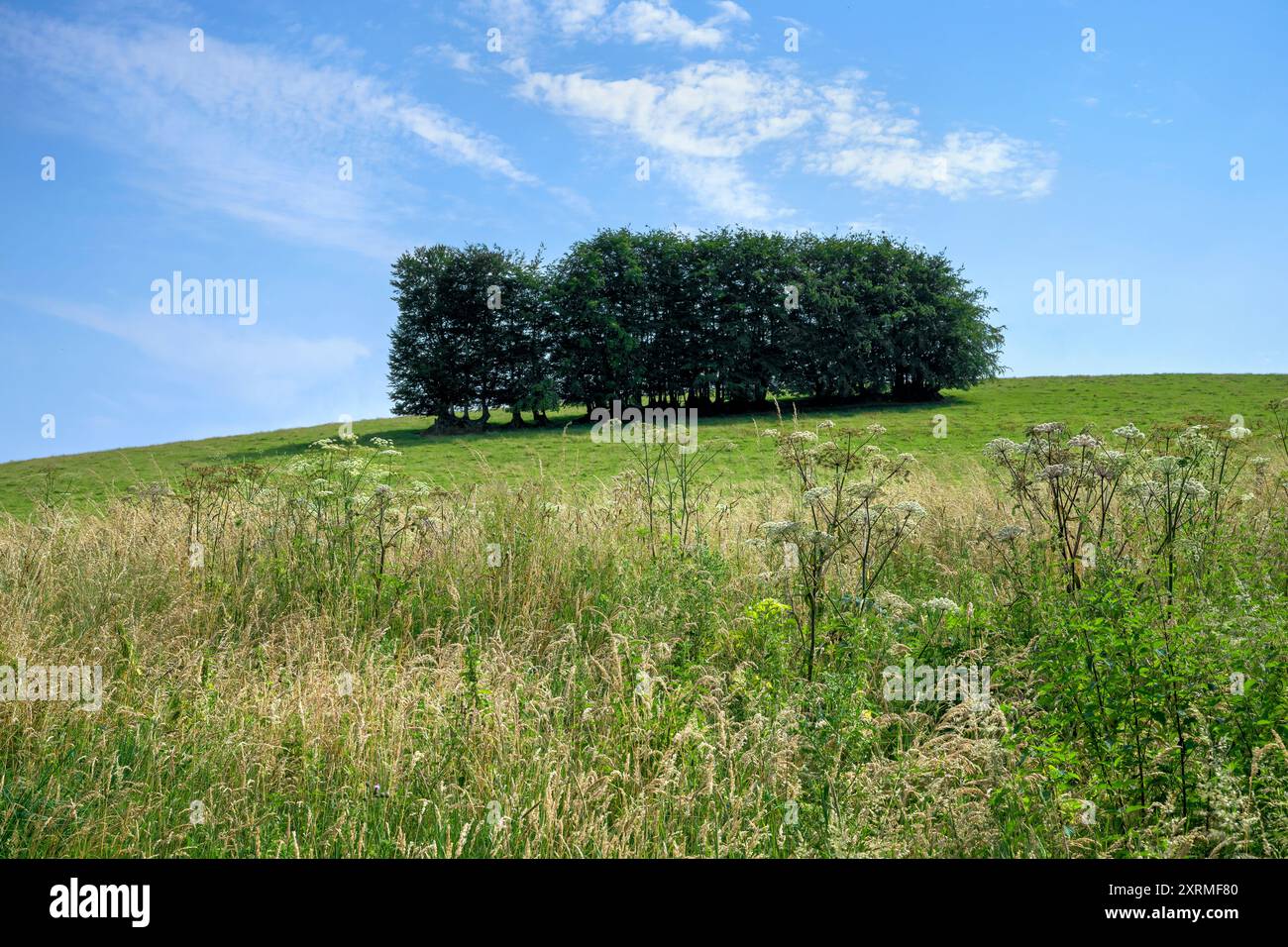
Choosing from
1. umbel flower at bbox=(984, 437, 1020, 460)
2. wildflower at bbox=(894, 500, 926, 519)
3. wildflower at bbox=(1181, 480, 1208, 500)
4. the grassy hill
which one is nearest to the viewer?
wildflower at bbox=(894, 500, 926, 519)

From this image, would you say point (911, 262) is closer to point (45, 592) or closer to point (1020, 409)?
point (1020, 409)

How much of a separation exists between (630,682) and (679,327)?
142 feet

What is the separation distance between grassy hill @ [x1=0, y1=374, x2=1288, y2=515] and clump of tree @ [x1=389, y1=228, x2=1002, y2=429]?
2.59m

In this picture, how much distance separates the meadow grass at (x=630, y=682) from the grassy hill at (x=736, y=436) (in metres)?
12.5

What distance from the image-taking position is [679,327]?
47.2 m

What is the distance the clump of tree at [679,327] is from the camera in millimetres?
44844

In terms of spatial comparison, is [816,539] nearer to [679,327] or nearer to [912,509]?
[912,509]

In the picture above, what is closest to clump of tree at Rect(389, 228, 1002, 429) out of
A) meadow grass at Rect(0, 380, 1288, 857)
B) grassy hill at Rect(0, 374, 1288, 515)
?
grassy hill at Rect(0, 374, 1288, 515)

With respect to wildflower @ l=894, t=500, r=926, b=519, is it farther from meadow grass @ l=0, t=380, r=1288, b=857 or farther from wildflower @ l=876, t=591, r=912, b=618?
wildflower @ l=876, t=591, r=912, b=618

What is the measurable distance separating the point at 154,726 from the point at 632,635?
3133 millimetres

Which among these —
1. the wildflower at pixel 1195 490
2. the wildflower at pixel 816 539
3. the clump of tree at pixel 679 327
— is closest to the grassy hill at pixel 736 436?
the clump of tree at pixel 679 327

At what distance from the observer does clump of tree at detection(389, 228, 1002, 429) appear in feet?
147

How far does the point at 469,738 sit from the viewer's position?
4.63 meters

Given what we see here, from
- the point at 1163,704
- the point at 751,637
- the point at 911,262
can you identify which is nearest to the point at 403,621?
the point at 751,637
